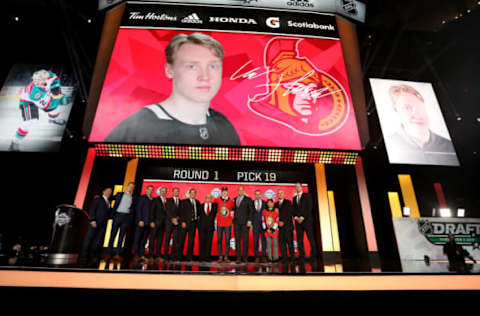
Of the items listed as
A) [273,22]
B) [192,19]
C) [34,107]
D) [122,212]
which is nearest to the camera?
[122,212]

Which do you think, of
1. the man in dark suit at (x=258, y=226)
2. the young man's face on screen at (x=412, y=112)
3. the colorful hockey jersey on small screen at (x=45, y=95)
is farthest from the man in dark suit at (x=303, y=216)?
the colorful hockey jersey on small screen at (x=45, y=95)

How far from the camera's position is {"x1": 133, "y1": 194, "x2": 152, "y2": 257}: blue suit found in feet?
19.7

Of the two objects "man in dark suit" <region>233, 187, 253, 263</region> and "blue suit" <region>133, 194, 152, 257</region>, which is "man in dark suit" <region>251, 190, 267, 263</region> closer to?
"man in dark suit" <region>233, 187, 253, 263</region>

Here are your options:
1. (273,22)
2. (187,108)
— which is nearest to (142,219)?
(187,108)

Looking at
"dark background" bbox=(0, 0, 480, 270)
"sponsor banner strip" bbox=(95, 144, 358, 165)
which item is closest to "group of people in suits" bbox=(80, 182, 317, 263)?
"sponsor banner strip" bbox=(95, 144, 358, 165)

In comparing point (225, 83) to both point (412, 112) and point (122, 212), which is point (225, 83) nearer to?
point (122, 212)

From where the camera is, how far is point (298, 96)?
6875 millimetres

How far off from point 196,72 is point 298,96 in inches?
116

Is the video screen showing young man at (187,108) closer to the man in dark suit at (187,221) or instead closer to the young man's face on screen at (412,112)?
the man in dark suit at (187,221)

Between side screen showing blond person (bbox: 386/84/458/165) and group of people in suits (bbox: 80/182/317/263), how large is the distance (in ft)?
13.0

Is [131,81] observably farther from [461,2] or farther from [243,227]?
[461,2]

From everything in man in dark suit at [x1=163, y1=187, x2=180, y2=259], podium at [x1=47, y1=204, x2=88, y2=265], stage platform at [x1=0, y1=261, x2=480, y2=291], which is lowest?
stage platform at [x1=0, y1=261, x2=480, y2=291]

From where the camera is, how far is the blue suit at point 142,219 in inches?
236

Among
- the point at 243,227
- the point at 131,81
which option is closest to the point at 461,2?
the point at 243,227
